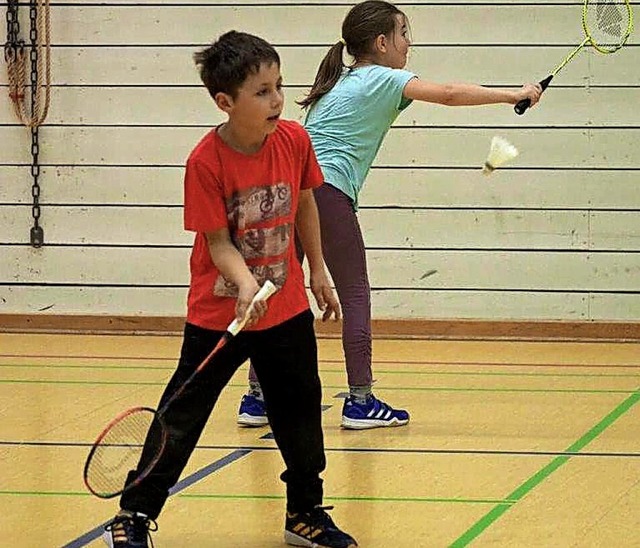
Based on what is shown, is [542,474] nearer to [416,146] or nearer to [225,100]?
[225,100]

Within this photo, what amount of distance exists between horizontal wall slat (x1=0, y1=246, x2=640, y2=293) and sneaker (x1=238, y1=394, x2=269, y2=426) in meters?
2.70

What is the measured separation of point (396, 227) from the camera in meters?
7.63

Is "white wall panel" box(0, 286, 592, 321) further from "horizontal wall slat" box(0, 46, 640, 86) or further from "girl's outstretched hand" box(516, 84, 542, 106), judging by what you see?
"girl's outstretched hand" box(516, 84, 542, 106)

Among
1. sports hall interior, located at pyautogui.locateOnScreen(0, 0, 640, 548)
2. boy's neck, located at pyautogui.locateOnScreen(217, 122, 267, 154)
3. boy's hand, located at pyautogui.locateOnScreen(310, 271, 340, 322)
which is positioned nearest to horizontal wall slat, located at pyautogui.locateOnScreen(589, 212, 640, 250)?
sports hall interior, located at pyautogui.locateOnScreen(0, 0, 640, 548)

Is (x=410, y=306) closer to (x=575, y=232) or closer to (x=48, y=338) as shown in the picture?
(x=575, y=232)

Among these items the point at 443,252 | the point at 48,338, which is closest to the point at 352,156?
the point at 443,252

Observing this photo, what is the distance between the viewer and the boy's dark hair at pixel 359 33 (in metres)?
4.99

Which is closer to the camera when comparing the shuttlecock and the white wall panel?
the shuttlecock

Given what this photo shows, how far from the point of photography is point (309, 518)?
134 inches

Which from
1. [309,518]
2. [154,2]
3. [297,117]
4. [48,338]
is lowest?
[48,338]

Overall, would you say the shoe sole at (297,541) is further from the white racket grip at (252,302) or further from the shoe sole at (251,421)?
the shoe sole at (251,421)

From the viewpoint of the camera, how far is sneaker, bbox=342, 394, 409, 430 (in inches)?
197

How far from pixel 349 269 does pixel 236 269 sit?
1832mm

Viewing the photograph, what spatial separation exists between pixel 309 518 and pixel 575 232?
4.43 metres
